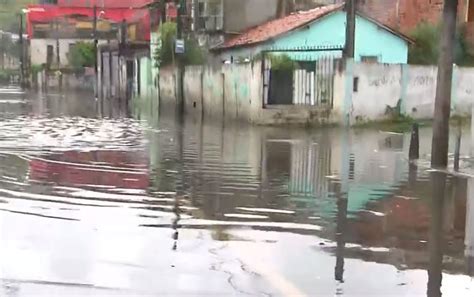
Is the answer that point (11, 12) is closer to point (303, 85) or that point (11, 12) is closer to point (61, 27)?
point (61, 27)

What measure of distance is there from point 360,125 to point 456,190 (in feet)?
49.6

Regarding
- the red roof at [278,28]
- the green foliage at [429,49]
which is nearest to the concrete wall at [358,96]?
the red roof at [278,28]

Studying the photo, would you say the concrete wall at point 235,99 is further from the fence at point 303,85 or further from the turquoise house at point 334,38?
the turquoise house at point 334,38

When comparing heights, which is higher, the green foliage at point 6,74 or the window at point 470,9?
the window at point 470,9

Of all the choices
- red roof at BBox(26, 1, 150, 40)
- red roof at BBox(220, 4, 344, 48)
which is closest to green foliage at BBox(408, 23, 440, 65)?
red roof at BBox(220, 4, 344, 48)

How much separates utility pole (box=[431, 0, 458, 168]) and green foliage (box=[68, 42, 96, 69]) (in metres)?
70.7

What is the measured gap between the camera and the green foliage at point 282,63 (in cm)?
2892

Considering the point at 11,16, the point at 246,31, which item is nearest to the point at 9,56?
the point at 11,16

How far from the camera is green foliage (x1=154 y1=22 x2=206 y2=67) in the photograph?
43031mm

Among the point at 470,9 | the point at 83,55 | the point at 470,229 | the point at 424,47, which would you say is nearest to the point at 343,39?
the point at 424,47

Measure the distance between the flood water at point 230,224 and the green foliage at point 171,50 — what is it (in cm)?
2320

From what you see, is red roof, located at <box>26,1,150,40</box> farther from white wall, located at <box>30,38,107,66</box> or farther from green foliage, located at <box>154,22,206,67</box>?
green foliage, located at <box>154,22,206,67</box>

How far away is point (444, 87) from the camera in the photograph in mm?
16031

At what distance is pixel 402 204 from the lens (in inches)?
475
